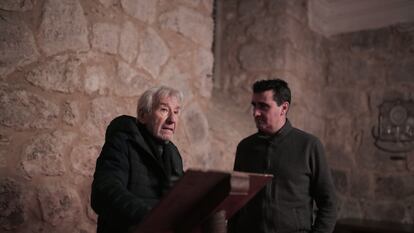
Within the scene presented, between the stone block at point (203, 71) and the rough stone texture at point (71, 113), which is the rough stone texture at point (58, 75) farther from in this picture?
the stone block at point (203, 71)

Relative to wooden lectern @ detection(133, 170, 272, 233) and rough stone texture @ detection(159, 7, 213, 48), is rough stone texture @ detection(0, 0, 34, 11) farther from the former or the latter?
wooden lectern @ detection(133, 170, 272, 233)

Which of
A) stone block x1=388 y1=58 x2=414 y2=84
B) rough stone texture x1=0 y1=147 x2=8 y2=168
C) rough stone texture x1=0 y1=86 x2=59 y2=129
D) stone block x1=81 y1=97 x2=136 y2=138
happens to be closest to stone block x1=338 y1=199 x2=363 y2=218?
stone block x1=388 y1=58 x2=414 y2=84

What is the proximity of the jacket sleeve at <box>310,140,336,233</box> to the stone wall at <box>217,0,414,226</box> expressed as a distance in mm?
1594

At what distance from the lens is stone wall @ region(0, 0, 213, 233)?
6.08ft

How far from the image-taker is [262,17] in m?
3.79

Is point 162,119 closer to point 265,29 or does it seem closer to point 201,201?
point 201,201

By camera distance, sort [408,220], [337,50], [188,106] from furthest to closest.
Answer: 1. [337,50]
2. [408,220]
3. [188,106]

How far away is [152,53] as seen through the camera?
2.56m

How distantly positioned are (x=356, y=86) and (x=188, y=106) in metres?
2.07

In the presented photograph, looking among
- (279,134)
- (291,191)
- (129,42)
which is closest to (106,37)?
(129,42)

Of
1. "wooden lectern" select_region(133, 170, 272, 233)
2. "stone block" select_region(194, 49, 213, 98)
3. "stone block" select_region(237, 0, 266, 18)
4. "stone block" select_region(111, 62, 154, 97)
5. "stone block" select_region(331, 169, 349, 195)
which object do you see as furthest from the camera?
"stone block" select_region(331, 169, 349, 195)

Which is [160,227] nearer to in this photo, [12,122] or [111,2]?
[12,122]

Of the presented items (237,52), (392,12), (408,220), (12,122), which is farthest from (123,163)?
(392,12)

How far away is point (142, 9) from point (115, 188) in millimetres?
1467
